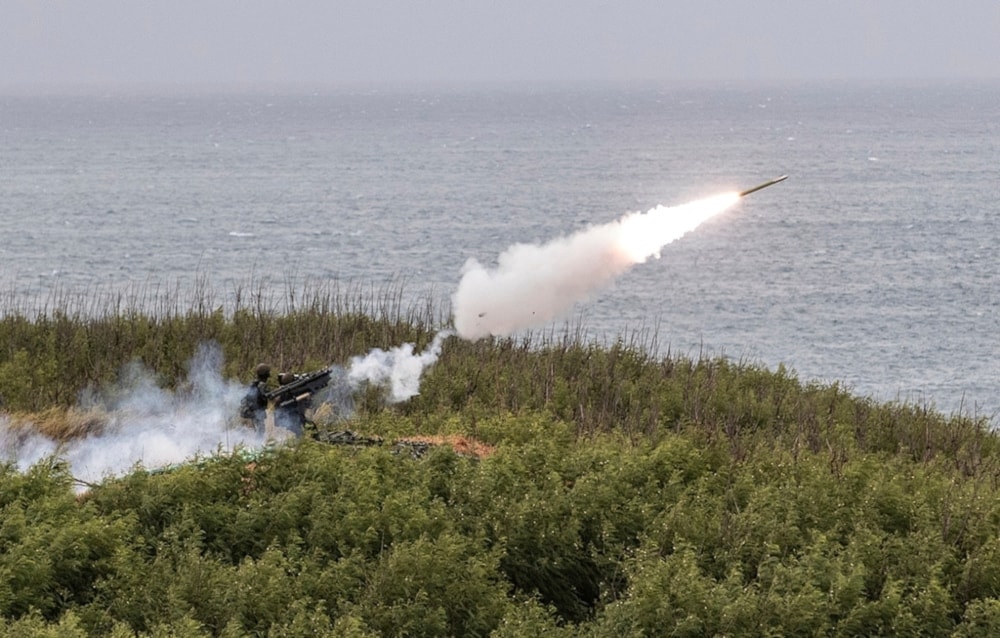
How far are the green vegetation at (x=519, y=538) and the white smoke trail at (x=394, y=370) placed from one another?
2.46 metres

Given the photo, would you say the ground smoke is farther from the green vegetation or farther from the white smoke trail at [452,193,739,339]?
the white smoke trail at [452,193,739,339]

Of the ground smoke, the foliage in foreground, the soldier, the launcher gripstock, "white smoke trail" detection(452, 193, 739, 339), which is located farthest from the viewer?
"white smoke trail" detection(452, 193, 739, 339)

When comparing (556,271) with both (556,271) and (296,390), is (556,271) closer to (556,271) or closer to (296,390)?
(556,271)

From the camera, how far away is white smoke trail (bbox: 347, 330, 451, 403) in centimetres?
3472

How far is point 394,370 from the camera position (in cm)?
3534

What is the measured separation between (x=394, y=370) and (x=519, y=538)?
12.5m

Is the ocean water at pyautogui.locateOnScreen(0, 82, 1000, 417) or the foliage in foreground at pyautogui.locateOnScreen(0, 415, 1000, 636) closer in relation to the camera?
the foliage in foreground at pyautogui.locateOnScreen(0, 415, 1000, 636)

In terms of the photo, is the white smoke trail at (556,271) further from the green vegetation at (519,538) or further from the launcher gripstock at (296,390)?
the launcher gripstock at (296,390)

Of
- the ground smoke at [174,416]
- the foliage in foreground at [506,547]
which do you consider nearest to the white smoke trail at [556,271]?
the ground smoke at [174,416]

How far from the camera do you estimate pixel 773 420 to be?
34.5 m

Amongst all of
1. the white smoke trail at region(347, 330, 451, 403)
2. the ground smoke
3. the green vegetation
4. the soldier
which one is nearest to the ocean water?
the white smoke trail at region(347, 330, 451, 403)

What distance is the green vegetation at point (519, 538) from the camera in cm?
2055

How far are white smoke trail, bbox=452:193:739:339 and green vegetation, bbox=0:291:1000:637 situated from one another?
2.96 metres

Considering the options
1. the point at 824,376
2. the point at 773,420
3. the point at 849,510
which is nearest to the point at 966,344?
the point at 824,376
